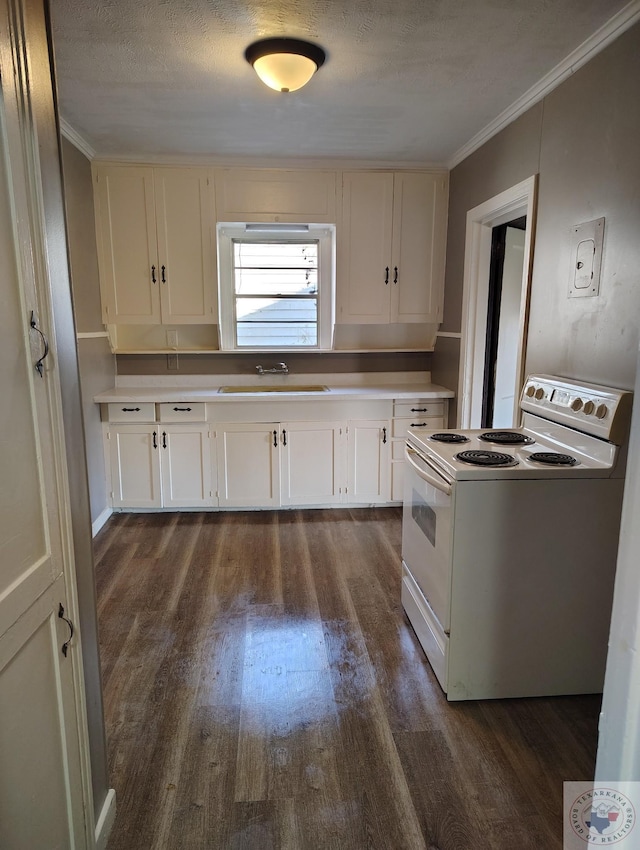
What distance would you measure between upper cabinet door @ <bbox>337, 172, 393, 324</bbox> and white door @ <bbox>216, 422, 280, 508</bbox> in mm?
1063

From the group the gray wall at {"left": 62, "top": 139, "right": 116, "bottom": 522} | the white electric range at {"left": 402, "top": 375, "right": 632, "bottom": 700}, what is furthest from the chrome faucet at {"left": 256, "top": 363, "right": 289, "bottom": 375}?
the white electric range at {"left": 402, "top": 375, "right": 632, "bottom": 700}

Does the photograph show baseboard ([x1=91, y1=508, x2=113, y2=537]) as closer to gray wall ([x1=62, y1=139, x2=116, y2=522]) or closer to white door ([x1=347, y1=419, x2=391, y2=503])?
gray wall ([x1=62, y1=139, x2=116, y2=522])

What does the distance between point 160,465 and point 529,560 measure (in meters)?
2.62

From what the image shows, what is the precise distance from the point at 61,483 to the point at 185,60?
2009 mm

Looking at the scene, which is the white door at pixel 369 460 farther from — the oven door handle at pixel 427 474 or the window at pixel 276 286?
the oven door handle at pixel 427 474

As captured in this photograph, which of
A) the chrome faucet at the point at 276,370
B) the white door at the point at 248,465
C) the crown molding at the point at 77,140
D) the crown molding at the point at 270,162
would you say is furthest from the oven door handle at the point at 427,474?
the crown molding at the point at 77,140

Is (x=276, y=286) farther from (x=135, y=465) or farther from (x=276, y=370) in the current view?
(x=135, y=465)

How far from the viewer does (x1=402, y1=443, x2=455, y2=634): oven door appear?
1.92 metres

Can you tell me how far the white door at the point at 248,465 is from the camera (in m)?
3.70

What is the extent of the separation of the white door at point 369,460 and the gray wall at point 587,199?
1358 millimetres

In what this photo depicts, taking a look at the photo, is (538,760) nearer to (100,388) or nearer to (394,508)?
(394,508)

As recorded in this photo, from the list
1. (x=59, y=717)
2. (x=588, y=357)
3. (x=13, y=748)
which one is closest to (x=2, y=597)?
(x=13, y=748)

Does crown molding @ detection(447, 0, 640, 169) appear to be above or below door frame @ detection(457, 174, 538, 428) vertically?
above

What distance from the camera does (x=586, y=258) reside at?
2.14m
